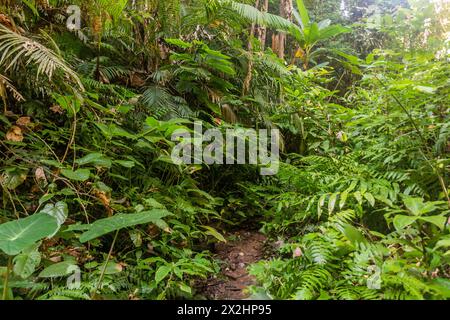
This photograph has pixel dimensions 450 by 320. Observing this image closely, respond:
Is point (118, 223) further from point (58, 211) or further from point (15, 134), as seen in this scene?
point (15, 134)

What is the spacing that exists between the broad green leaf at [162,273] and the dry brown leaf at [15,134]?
135 centimetres

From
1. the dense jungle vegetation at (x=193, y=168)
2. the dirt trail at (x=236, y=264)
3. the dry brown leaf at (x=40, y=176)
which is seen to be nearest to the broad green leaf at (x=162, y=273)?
the dense jungle vegetation at (x=193, y=168)

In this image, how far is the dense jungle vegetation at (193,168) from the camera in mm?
1362

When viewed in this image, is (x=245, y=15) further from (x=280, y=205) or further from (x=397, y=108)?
(x=280, y=205)

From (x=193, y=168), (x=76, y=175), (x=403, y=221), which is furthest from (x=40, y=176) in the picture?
(x=403, y=221)

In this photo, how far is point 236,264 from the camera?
7.11 feet

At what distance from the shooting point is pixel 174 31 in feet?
11.9

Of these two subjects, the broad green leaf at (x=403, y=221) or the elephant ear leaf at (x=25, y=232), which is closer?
the elephant ear leaf at (x=25, y=232)

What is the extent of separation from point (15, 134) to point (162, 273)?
143 centimetres

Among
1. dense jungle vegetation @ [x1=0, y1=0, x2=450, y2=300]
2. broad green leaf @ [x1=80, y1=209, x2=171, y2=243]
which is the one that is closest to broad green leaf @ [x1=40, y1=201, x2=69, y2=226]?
dense jungle vegetation @ [x1=0, y1=0, x2=450, y2=300]

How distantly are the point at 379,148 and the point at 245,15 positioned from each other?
6.77 ft

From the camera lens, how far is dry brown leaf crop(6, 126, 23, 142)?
2.03m

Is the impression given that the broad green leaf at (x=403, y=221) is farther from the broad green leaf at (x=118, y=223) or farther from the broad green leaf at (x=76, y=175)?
the broad green leaf at (x=76, y=175)

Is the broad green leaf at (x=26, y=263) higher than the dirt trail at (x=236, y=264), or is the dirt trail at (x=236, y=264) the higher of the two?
the broad green leaf at (x=26, y=263)
